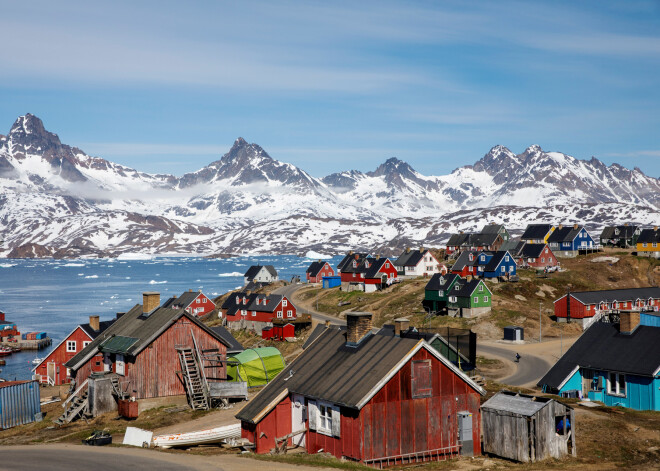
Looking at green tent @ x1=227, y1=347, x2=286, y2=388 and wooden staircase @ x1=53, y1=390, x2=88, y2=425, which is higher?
green tent @ x1=227, y1=347, x2=286, y2=388

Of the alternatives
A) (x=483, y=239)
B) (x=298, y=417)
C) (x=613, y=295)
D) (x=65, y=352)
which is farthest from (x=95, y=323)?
(x=483, y=239)

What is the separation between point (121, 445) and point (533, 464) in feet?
62.1

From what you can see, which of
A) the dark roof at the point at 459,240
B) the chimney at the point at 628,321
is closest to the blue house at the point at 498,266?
the dark roof at the point at 459,240

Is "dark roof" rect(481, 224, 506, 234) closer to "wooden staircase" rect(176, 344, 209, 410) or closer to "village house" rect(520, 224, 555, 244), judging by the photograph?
"village house" rect(520, 224, 555, 244)

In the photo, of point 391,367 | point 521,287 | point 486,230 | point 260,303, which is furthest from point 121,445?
point 486,230

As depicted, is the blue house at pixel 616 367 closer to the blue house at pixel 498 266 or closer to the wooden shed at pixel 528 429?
the wooden shed at pixel 528 429

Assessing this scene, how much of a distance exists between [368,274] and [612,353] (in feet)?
256

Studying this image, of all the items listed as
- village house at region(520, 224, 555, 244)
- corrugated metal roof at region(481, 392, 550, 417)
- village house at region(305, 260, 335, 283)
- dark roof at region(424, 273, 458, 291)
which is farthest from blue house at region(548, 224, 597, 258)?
corrugated metal roof at region(481, 392, 550, 417)

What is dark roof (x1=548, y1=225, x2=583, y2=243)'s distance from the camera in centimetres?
14138

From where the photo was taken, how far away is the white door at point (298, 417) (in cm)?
3275

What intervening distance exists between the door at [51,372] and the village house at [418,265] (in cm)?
7516

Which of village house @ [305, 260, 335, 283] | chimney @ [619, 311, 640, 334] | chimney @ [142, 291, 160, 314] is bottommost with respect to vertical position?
chimney @ [619, 311, 640, 334]

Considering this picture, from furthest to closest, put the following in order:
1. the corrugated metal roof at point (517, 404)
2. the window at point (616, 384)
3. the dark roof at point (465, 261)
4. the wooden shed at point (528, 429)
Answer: the dark roof at point (465, 261)
the window at point (616, 384)
the corrugated metal roof at point (517, 404)
the wooden shed at point (528, 429)

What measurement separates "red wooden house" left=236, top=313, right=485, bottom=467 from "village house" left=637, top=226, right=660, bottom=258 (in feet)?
353
